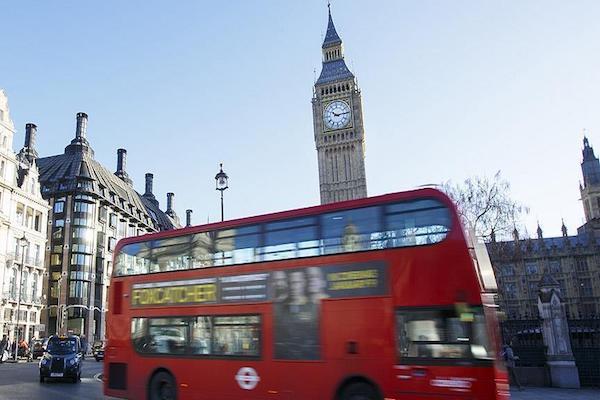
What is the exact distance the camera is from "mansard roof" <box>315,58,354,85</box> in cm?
10588

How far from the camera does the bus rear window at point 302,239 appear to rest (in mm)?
10250

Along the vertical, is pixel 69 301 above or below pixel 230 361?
above

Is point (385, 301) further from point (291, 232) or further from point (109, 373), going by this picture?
point (109, 373)

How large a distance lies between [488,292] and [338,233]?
3.26m

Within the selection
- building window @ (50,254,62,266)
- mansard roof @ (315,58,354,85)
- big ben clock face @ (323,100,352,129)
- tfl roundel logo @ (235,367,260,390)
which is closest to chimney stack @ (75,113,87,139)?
building window @ (50,254,62,266)

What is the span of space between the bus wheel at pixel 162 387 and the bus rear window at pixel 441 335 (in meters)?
6.20

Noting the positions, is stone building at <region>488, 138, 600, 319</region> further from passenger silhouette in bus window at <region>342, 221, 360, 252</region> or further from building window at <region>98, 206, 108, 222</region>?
passenger silhouette in bus window at <region>342, 221, 360, 252</region>

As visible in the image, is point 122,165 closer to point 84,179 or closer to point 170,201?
point 170,201

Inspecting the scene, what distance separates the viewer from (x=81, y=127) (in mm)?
69938

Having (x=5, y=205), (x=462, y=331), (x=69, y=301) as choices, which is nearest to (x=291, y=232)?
→ (x=462, y=331)

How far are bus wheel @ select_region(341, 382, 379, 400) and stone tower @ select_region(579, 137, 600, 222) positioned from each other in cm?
11698

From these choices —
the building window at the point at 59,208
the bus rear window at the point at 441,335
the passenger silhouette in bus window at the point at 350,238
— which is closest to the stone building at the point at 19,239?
the building window at the point at 59,208

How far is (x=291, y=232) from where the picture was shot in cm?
1166

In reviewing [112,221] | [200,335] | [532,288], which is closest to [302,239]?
[200,335]
